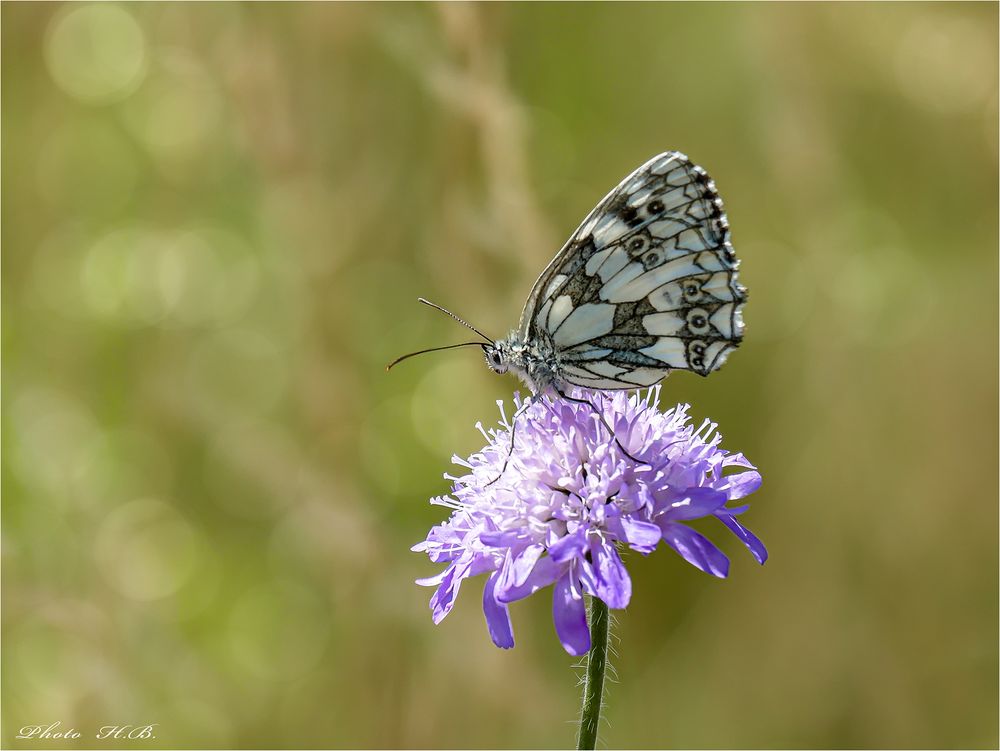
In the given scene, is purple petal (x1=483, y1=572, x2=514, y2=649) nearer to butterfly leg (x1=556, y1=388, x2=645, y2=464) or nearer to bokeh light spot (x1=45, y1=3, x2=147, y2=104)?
butterfly leg (x1=556, y1=388, x2=645, y2=464)

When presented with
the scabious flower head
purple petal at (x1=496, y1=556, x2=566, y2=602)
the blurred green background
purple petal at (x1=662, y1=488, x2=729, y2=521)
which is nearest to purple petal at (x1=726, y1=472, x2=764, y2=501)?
the scabious flower head

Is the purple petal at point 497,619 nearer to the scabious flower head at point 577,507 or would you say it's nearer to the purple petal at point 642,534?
the scabious flower head at point 577,507

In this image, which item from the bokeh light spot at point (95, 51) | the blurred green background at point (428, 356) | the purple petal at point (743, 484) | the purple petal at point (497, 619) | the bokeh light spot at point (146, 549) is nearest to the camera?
the purple petal at point (497, 619)

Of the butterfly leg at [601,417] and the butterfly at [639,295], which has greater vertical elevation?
the butterfly at [639,295]

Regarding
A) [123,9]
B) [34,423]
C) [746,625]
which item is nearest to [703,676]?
[746,625]

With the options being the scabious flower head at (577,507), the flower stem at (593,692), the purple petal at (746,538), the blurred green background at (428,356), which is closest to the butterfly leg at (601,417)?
the scabious flower head at (577,507)

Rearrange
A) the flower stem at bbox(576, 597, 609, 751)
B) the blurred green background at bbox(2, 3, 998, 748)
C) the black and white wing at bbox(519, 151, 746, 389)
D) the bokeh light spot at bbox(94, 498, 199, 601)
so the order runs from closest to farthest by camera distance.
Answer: the flower stem at bbox(576, 597, 609, 751)
the black and white wing at bbox(519, 151, 746, 389)
the blurred green background at bbox(2, 3, 998, 748)
the bokeh light spot at bbox(94, 498, 199, 601)

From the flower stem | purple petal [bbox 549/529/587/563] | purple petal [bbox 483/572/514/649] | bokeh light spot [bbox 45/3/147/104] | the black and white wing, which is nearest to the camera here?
the flower stem

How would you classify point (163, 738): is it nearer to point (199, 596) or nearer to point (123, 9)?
point (199, 596)
